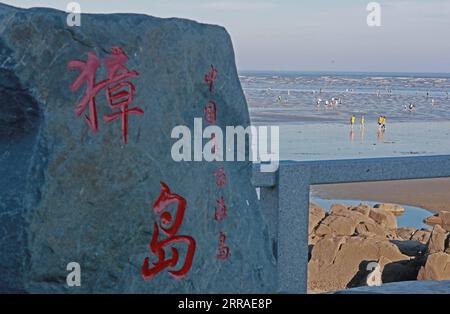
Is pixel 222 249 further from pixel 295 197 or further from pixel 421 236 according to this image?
pixel 421 236

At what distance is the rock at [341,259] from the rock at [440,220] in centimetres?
416

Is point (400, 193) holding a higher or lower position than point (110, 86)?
lower

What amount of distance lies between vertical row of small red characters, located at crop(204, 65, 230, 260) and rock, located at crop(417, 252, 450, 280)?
352cm

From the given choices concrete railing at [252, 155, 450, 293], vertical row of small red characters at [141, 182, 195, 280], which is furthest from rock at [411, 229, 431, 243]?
vertical row of small red characters at [141, 182, 195, 280]

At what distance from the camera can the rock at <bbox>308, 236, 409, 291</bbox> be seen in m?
7.20

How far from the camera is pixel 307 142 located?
18734 mm

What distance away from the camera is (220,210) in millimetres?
3619

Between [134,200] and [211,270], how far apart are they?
1.79 ft

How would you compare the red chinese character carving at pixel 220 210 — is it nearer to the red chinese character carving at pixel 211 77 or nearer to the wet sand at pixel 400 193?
the red chinese character carving at pixel 211 77

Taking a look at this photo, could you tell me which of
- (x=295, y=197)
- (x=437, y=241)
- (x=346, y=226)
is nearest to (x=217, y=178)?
(x=295, y=197)

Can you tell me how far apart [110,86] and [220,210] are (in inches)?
30.4

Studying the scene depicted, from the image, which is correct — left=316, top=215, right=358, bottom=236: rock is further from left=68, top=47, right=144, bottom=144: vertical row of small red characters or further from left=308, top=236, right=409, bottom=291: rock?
left=68, top=47, right=144, bottom=144: vertical row of small red characters
